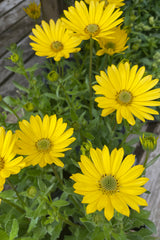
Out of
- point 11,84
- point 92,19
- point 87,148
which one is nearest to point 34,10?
point 92,19

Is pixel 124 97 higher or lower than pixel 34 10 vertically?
lower

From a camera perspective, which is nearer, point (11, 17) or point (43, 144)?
point (43, 144)

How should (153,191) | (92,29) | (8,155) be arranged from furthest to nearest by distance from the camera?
1. (153,191)
2. (92,29)
3. (8,155)

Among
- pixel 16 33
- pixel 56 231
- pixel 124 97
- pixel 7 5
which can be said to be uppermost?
pixel 7 5

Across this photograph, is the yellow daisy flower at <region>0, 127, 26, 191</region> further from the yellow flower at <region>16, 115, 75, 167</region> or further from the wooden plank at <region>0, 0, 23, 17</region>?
the wooden plank at <region>0, 0, 23, 17</region>

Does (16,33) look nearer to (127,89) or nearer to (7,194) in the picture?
Result: (127,89)

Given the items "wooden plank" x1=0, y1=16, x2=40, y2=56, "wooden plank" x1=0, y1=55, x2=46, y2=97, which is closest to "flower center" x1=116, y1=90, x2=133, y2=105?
"wooden plank" x1=0, y1=55, x2=46, y2=97

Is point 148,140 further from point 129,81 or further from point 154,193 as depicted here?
point 154,193

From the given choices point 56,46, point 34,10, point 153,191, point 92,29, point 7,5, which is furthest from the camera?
point 7,5
